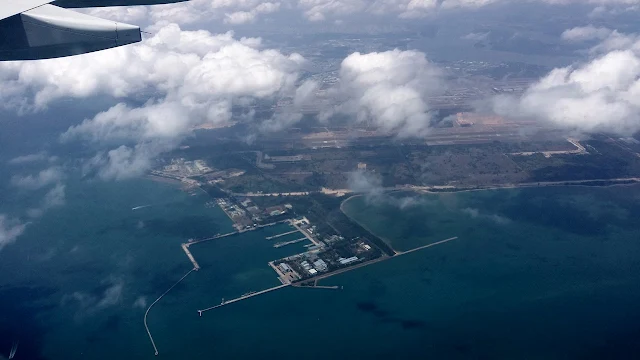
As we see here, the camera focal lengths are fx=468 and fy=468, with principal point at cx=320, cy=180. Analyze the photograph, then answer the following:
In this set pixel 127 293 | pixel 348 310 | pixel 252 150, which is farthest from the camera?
pixel 252 150

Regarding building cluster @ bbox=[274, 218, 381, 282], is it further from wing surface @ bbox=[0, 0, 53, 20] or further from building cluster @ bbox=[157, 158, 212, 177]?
wing surface @ bbox=[0, 0, 53, 20]

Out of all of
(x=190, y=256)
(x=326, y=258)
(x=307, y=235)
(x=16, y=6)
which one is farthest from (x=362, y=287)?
(x=16, y=6)

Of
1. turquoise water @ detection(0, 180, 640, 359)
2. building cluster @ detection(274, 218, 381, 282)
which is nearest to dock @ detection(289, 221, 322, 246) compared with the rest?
building cluster @ detection(274, 218, 381, 282)

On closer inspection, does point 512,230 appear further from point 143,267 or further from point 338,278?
point 143,267

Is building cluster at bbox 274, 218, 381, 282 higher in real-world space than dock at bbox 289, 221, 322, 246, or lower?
higher

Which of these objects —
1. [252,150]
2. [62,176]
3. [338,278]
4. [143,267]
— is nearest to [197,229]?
[143,267]
